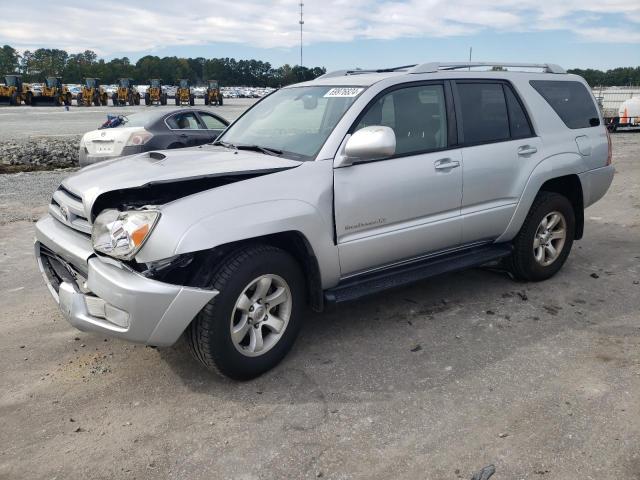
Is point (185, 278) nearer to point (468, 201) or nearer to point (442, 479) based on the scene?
point (442, 479)

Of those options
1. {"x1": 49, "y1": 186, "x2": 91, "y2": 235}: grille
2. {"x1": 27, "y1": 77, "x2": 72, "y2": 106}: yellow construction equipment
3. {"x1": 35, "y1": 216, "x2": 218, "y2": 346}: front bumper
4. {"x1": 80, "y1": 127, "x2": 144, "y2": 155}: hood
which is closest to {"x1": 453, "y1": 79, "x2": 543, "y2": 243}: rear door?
{"x1": 35, "y1": 216, "x2": 218, "y2": 346}: front bumper

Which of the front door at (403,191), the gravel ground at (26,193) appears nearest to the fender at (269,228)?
the front door at (403,191)

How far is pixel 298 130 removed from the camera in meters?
4.02

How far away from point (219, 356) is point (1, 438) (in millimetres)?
1180

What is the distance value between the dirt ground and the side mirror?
4.43 ft

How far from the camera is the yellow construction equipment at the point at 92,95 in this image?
4109cm

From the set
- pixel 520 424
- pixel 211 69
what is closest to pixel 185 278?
pixel 520 424

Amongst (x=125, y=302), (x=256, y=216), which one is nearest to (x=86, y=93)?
(x=256, y=216)

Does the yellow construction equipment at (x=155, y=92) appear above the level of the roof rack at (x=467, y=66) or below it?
above

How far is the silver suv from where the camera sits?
3051 mm

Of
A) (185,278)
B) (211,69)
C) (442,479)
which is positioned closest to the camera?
(442,479)

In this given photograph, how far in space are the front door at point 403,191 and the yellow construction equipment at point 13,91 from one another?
40662mm

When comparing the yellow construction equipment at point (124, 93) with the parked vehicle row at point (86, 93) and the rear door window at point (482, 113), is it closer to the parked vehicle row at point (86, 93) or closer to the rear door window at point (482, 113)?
the parked vehicle row at point (86, 93)

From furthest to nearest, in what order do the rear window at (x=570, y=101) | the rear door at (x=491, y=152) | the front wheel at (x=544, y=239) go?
the rear window at (x=570, y=101), the front wheel at (x=544, y=239), the rear door at (x=491, y=152)
